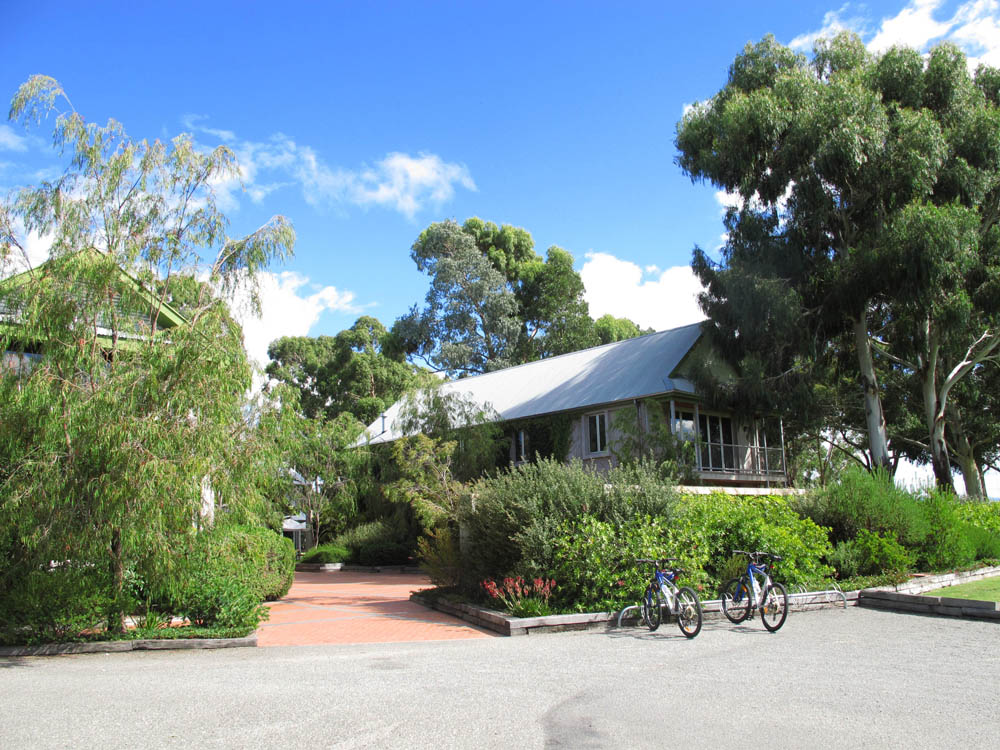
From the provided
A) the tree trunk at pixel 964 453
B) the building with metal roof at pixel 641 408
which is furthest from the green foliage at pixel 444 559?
the tree trunk at pixel 964 453

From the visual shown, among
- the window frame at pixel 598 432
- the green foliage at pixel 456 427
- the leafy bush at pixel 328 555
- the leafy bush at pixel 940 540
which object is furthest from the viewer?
the leafy bush at pixel 328 555

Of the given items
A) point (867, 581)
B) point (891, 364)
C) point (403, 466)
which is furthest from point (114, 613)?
point (891, 364)

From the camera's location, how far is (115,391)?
8.90m

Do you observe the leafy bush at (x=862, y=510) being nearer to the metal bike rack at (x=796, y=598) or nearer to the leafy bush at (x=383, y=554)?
the metal bike rack at (x=796, y=598)

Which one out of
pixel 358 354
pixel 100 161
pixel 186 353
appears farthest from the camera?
pixel 358 354

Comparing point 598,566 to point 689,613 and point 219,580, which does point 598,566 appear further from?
point 219,580

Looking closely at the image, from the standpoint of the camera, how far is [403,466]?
65.8 ft

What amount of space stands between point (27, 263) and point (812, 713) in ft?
33.7

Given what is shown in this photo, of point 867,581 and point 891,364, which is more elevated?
point 891,364

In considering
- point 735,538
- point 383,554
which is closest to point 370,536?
point 383,554

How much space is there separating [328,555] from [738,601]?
61.8 feet

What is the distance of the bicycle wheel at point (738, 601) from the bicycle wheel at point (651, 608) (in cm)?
127

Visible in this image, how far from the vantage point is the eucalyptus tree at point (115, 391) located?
344 inches

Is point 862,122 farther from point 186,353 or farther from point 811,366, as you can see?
point 186,353
